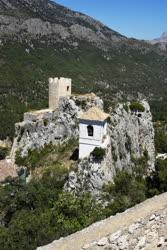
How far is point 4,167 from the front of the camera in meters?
48.3

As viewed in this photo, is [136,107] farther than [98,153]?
Yes

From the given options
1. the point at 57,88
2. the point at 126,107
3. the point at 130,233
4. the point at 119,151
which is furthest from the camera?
the point at 57,88

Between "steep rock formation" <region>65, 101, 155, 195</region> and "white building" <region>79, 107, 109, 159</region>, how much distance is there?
4.27ft

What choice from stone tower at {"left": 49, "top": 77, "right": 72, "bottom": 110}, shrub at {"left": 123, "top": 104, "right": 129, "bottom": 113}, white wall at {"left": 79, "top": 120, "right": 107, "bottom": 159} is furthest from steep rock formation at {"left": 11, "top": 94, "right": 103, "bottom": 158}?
white wall at {"left": 79, "top": 120, "right": 107, "bottom": 159}

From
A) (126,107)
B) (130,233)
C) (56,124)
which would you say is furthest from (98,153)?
(130,233)

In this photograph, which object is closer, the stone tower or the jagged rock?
the jagged rock

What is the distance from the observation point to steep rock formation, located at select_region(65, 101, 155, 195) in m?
37.1

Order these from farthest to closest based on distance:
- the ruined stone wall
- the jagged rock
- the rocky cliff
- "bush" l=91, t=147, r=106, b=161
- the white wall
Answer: the rocky cliff
the white wall
"bush" l=91, t=147, r=106, b=161
the jagged rock
the ruined stone wall

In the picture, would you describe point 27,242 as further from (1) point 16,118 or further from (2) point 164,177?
(1) point 16,118

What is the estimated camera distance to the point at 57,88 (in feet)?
165

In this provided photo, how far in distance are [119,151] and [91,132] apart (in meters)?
6.07

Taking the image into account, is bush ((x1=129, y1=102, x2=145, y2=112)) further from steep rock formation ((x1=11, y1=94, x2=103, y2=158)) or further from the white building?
the white building

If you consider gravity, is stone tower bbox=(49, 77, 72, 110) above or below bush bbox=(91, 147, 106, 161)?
above

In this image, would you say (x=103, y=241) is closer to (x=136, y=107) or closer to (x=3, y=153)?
(x=136, y=107)
